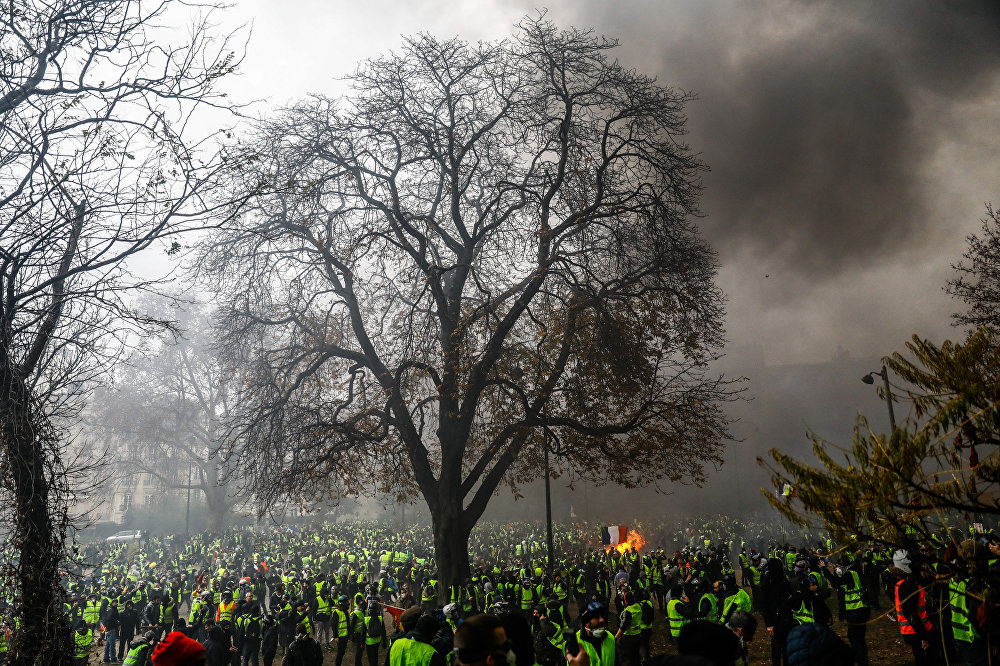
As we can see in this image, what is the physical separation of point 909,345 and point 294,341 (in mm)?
13937

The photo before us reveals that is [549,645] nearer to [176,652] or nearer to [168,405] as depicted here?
[176,652]

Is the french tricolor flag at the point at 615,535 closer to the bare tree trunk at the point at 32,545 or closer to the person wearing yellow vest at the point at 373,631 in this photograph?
the person wearing yellow vest at the point at 373,631

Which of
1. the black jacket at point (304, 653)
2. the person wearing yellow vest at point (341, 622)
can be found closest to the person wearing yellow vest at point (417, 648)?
the black jacket at point (304, 653)

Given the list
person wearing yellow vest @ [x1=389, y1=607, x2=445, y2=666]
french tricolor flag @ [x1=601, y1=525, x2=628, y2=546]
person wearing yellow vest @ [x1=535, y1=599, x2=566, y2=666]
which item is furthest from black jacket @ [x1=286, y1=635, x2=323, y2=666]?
french tricolor flag @ [x1=601, y1=525, x2=628, y2=546]

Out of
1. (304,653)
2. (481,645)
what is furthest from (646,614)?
(481,645)

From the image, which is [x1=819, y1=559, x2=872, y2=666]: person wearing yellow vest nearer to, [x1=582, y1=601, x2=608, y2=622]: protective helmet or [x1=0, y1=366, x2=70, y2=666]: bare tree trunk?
[x1=582, y1=601, x2=608, y2=622]: protective helmet

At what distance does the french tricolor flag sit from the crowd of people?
91 centimetres

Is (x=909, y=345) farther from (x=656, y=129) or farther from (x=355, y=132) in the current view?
(x=355, y=132)

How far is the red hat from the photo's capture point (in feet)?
11.2

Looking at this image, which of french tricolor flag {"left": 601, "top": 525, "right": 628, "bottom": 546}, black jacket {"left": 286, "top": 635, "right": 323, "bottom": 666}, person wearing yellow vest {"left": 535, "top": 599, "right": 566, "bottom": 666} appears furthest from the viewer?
french tricolor flag {"left": 601, "top": 525, "right": 628, "bottom": 546}

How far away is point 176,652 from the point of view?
3430mm

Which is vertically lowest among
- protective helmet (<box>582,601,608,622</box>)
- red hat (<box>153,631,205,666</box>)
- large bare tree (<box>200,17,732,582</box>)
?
protective helmet (<box>582,601,608,622</box>)

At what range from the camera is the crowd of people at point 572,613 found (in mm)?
3307

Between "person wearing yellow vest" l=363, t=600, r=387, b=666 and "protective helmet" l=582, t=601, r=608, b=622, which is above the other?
"protective helmet" l=582, t=601, r=608, b=622
